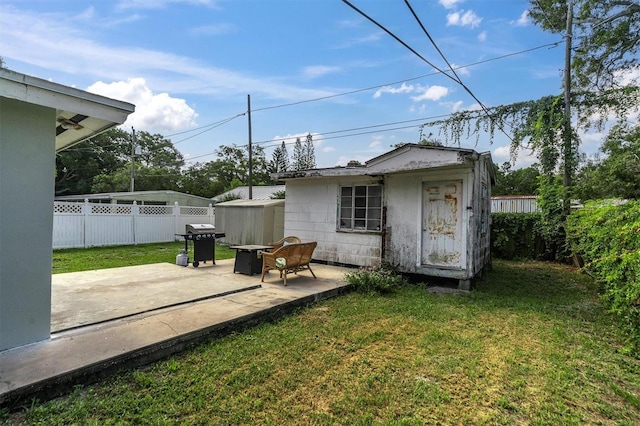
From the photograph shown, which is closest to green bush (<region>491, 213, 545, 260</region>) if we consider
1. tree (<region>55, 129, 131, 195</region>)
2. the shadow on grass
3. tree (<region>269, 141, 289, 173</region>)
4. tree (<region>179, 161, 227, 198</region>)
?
the shadow on grass

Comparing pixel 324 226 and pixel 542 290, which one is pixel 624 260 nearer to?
pixel 542 290

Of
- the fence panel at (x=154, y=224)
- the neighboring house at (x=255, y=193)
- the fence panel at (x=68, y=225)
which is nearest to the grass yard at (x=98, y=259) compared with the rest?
the fence panel at (x=68, y=225)

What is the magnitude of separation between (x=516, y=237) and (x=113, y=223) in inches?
575

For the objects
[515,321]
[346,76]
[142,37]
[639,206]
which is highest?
[346,76]

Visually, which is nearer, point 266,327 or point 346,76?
point 266,327

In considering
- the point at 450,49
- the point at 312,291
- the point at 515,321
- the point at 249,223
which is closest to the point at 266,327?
the point at 312,291

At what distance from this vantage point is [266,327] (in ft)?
13.0

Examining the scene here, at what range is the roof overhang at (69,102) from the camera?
2.56 metres

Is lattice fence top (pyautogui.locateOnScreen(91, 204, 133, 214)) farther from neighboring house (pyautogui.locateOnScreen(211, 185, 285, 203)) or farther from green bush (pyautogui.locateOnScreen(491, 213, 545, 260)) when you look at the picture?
green bush (pyautogui.locateOnScreen(491, 213, 545, 260))

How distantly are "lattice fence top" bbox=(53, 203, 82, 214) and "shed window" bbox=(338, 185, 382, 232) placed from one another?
952 centimetres

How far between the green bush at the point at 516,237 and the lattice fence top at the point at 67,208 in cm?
1458

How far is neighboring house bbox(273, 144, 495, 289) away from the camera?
6.11m

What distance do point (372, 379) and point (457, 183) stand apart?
183 inches

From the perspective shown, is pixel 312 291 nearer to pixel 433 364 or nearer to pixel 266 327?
pixel 266 327
